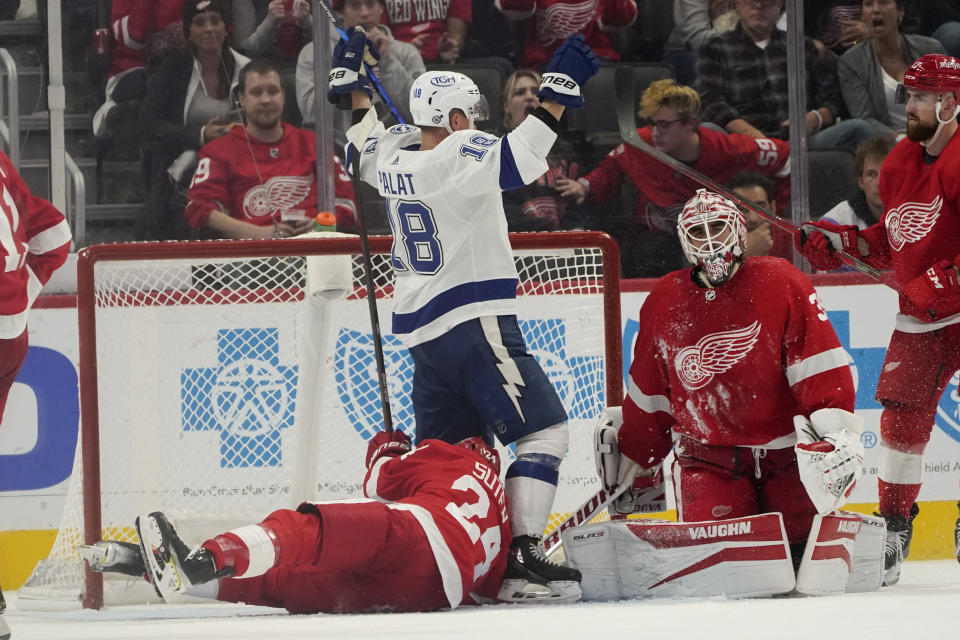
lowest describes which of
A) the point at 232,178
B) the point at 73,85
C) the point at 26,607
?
the point at 26,607

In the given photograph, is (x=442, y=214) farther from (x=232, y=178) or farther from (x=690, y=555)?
(x=232, y=178)

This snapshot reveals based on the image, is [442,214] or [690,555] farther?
[442,214]

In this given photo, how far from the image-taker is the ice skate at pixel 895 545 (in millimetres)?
3092

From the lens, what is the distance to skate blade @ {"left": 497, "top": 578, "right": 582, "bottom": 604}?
2715 mm

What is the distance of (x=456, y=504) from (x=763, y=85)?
2.38m

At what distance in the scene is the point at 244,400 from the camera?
138 inches

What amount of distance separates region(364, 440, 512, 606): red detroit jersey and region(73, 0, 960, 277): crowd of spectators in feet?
5.39

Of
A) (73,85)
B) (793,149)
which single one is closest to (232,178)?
(73,85)

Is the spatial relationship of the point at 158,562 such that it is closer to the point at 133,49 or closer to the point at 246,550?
the point at 246,550

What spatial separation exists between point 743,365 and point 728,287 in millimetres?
188

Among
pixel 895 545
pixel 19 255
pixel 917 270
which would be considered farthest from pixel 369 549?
pixel 917 270

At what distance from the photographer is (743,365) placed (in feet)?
9.57

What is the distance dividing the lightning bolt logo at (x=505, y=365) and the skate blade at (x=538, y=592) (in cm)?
35

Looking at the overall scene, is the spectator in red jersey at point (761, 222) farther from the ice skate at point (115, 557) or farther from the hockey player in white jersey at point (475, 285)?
the ice skate at point (115, 557)
